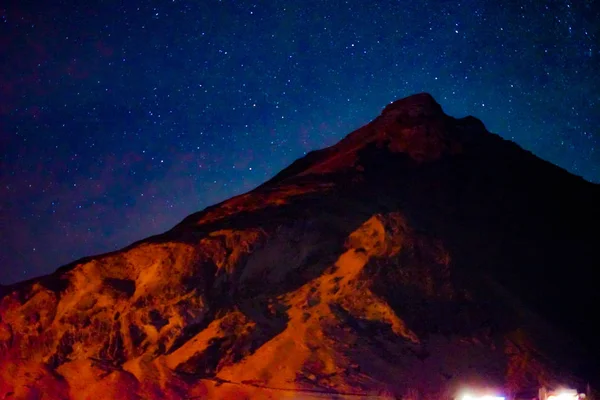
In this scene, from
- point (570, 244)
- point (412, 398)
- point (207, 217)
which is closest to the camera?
point (412, 398)

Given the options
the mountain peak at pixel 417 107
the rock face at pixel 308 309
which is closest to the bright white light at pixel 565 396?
the rock face at pixel 308 309

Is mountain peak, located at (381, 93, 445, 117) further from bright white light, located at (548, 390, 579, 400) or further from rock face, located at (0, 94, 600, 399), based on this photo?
bright white light, located at (548, 390, 579, 400)

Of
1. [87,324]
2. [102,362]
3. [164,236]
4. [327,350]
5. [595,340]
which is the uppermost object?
[164,236]

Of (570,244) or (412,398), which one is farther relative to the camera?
(570,244)

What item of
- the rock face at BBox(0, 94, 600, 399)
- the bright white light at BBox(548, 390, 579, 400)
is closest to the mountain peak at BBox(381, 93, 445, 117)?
the rock face at BBox(0, 94, 600, 399)

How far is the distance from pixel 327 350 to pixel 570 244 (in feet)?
78.3

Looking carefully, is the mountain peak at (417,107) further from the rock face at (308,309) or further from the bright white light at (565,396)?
the bright white light at (565,396)

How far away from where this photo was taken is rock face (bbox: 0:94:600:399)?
25.7 metres

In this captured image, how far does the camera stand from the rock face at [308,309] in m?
25.7

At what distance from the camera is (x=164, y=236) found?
31781 mm

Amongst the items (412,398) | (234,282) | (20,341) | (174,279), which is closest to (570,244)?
(412,398)

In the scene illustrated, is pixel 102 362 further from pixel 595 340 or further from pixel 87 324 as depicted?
pixel 595 340

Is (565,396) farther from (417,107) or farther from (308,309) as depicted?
(417,107)

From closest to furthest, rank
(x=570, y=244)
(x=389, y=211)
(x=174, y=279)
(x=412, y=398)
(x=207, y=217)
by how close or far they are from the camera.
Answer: (x=412, y=398) < (x=174, y=279) < (x=207, y=217) < (x=389, y=211) < (x=570, y=244)
